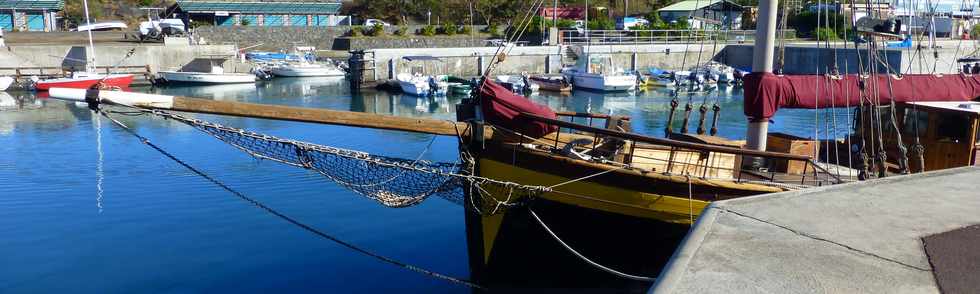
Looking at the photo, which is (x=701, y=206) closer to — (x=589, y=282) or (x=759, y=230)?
(x=589, y=282)

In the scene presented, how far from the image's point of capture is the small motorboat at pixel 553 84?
47.2 meters

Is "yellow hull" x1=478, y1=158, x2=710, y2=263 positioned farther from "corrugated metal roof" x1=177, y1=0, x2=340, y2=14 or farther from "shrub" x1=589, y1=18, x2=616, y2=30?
"corrugated metal roof" x1=177, y1=0, x2=340, y2=14

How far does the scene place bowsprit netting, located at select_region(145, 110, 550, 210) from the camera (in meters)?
10.9

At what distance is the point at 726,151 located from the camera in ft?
34.6

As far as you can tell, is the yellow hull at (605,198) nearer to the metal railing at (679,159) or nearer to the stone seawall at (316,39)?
the metal railing at (679,159)

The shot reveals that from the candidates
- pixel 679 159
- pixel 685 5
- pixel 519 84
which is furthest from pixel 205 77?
pixel 685 5

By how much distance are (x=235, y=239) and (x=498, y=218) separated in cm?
640

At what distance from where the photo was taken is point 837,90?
14.0 m

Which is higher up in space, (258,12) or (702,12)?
(258,12)

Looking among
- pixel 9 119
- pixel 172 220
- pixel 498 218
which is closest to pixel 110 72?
pixel 9 119

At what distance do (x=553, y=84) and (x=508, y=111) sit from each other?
36.3m

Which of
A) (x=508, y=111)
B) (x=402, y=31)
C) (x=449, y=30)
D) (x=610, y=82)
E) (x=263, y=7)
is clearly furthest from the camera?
(x=263, y=7)

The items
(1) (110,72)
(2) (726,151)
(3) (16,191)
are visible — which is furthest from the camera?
(1) (110,72)

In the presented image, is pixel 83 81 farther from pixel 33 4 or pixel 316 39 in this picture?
pixel 33 4
